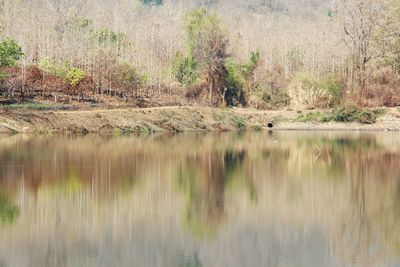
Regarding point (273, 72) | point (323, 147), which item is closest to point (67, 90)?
point (273, 72)

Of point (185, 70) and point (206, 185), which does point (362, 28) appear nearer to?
point (185, 70)

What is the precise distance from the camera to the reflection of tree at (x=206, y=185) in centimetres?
2147

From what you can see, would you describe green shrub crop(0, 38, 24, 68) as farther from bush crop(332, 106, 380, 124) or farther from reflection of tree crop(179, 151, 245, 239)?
bush crop(332, 106, 380, 124)

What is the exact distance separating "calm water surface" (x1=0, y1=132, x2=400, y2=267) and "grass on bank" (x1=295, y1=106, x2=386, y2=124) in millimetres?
23719

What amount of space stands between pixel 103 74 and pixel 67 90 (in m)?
4.97

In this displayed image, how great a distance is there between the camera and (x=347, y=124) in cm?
6719

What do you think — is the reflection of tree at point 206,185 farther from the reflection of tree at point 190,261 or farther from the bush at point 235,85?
the bush at point 235,85

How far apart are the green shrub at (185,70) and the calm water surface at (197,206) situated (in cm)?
3379

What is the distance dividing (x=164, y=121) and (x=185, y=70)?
1782 cm

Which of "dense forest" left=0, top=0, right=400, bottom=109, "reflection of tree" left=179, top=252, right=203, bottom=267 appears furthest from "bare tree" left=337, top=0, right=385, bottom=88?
"reflection of tree" left=179, top=252, right=203, bottom=267

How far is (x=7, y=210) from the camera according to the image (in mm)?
22188

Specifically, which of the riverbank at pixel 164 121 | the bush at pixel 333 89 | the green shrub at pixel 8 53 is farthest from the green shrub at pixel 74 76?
the bush at pixel 333 89

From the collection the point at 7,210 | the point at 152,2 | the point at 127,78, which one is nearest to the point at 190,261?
the point at 7,210

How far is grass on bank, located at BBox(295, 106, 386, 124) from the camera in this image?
220 ft
